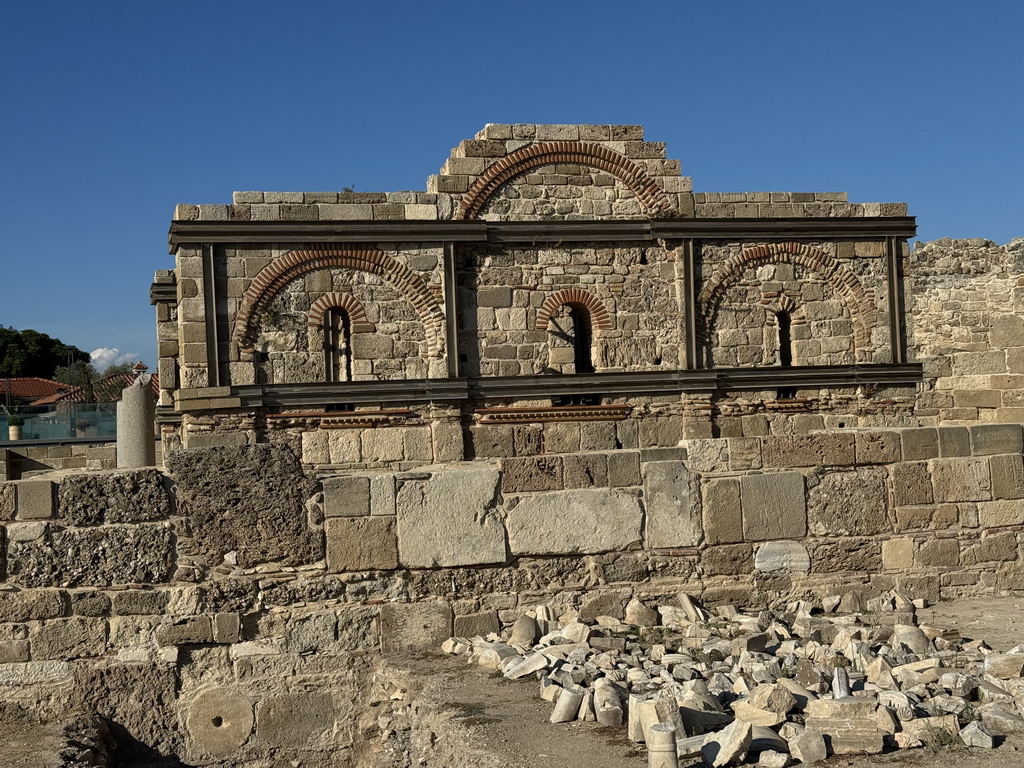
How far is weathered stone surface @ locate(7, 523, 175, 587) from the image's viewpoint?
20.6 feet

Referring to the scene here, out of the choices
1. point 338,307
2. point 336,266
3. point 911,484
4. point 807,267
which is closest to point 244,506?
point 911,484

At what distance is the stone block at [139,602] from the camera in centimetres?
634

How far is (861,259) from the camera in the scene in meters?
15.7

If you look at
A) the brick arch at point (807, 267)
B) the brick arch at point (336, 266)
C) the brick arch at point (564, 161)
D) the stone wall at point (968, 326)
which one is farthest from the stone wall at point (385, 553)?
the brick arch at point (564, 161)

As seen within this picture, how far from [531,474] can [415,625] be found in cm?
123

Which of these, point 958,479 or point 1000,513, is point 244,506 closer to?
point 958,479

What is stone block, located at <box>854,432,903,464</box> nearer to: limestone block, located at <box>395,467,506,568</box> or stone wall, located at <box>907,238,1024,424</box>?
limestone block, located at <box>395,467,506,568</box>

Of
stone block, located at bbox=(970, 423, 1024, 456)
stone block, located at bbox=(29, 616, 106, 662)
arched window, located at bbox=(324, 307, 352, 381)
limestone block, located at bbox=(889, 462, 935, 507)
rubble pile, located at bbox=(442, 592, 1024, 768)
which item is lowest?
rubble pile, located at bbox=(442, 592, 1024, 768)

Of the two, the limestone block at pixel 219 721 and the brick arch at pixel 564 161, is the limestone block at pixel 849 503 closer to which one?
the limestone block at pixel 219 721

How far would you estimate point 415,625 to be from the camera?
6.62 m

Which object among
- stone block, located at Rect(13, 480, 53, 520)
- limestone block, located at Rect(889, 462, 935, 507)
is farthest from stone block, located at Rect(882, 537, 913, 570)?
stone block, located at Rect(13, 480, 53, 520)

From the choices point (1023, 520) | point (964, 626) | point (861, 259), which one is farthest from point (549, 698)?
point (861, 259)

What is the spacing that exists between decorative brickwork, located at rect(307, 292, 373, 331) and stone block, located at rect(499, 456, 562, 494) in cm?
780

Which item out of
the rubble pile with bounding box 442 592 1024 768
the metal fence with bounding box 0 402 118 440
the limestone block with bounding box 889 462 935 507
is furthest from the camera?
the metal fence with bounding box 0 402 118 440
